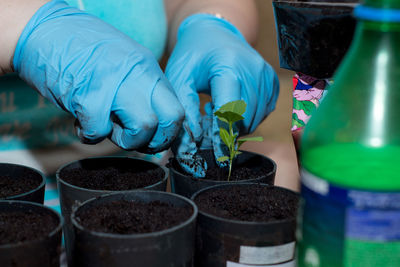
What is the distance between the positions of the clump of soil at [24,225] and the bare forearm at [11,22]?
1.53 ft

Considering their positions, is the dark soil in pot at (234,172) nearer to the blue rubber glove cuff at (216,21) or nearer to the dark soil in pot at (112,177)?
the dark soil in pot at (112,177)

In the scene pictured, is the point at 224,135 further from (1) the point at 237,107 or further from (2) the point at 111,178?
(2) the point at 111,178

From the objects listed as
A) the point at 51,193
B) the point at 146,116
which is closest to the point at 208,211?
the point at 146,116

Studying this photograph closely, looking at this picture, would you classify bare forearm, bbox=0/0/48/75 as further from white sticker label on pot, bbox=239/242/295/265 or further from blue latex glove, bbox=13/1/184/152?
white sticker label on pot, bbox=239/242/295/265

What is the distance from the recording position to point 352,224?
44 cm

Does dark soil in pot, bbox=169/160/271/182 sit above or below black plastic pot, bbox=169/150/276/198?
below

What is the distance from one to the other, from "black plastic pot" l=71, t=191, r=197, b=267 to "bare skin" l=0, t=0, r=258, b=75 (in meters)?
0.58

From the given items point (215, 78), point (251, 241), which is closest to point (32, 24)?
point (215, 78)

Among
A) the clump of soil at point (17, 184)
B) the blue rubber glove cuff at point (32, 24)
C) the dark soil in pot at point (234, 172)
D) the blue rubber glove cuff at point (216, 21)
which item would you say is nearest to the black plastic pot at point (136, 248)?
the clump of soil at point (17, 184)

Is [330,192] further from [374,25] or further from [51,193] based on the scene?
[51,193]

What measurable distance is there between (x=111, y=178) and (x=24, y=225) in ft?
1.22

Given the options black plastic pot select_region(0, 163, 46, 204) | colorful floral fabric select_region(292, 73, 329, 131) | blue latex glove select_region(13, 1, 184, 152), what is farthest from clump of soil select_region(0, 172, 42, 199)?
colorful floral fabric select_region(292, 73, 329, 131)

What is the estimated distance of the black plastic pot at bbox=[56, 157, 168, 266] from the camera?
2.92 feet

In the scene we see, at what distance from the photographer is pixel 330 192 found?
448mm
